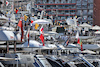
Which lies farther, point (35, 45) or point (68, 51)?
point (68, 51)

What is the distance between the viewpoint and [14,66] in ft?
51.4

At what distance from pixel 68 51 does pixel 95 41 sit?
9439 millimetres

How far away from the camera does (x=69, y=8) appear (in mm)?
82562

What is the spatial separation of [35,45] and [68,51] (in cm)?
462

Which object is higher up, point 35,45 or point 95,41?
point 35,45

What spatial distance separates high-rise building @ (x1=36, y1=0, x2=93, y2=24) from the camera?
79.7m

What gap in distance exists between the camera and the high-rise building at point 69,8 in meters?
79.7

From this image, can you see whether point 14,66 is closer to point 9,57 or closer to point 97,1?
point 9,57

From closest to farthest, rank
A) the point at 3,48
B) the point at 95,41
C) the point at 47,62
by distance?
the point at 47,62
the point at 3,48
the point at 95,41

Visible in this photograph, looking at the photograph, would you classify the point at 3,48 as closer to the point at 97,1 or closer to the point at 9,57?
the point at 9,57

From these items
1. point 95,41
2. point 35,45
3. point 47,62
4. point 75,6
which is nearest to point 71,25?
point 95,41

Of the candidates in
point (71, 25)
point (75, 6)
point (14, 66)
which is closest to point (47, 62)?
point (14, 66)

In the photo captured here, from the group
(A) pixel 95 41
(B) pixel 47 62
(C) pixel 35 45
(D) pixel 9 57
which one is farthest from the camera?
(A) pixel 95 41

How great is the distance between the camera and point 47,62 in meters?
16.4
